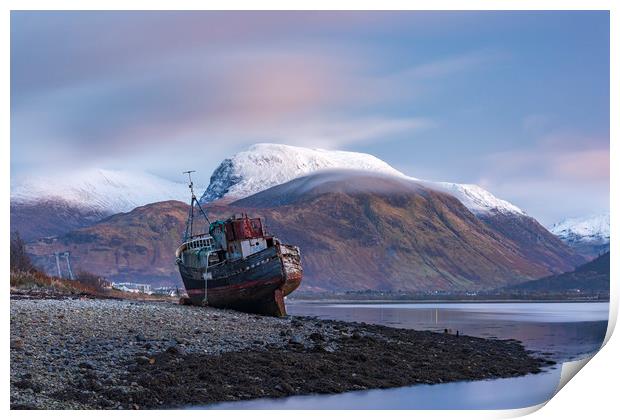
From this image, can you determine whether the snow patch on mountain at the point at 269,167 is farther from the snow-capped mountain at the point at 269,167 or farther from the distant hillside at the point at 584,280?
the distant hillside at the point at 584,280

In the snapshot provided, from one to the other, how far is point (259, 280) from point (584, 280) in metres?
135

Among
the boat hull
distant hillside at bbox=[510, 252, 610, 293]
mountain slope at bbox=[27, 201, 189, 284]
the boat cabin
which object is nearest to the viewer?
the boat hull

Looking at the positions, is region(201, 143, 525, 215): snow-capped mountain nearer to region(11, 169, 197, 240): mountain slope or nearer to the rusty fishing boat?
region(11, 169, 197, 240): mountain slope

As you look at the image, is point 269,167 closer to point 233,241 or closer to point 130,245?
point 130,245

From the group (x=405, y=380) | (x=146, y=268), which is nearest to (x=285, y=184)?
(x=146, y=268)

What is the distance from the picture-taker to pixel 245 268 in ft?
127

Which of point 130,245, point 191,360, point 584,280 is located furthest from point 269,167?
point 191,360

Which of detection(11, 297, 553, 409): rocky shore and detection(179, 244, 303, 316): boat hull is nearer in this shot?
detection(11, 297, 553, 409): rocky shore

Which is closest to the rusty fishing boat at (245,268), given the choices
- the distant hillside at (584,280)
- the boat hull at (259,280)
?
the boat hull at (259,280)

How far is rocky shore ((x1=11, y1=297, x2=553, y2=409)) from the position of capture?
57.7 feet

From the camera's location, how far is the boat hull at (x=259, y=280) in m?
38.4

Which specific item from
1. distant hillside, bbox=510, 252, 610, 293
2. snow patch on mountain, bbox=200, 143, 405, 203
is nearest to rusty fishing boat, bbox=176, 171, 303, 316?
snow patch on mountain, bbox=200, 143, 405, 203

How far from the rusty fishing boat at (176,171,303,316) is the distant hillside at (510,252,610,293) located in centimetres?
11810
